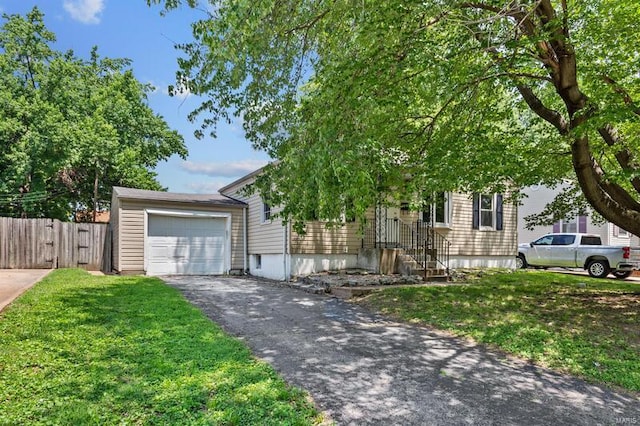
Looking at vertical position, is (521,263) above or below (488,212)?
below

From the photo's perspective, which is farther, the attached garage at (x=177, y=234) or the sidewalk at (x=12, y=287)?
the attached garage at (x=177, y=234)

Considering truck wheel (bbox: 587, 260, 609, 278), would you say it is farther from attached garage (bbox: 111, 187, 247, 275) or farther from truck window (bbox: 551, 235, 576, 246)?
attached garage (bbox: 111, 187, 247, 275)

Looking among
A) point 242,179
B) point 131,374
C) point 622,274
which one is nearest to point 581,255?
point 622,274

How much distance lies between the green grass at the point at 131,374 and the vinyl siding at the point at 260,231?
231 inches

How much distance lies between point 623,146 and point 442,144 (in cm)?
307

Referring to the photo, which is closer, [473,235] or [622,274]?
[473,235]

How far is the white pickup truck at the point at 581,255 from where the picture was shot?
46.7 ft

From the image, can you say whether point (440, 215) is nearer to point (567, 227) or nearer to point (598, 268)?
point (598, 268)

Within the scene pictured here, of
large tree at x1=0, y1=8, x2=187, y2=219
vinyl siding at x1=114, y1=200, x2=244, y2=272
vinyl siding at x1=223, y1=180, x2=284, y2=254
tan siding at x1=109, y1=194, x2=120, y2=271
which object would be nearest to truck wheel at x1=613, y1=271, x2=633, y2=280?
vinyl siding at x1=223, y1=180, x2=284, y2=254

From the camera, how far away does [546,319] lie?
654cm

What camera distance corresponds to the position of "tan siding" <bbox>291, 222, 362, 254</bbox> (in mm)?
11633

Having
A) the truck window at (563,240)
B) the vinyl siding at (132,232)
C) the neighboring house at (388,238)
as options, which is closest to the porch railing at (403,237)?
the neighboring house at (388,238)

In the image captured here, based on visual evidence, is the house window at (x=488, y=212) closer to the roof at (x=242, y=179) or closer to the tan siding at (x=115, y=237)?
the roof at (x=242, y=179)

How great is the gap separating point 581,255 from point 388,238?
8375 millimetres
